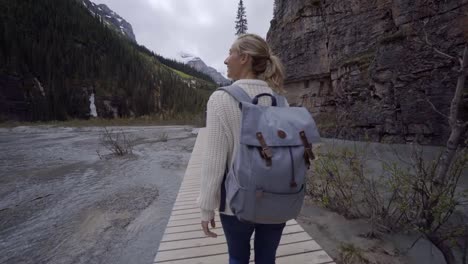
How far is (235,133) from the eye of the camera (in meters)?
1.21

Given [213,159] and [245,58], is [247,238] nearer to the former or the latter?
[213,159]

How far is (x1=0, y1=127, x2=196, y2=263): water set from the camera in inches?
139

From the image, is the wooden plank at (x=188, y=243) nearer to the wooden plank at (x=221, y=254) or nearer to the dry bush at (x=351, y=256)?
the wooden plank at (x=221, y=254)

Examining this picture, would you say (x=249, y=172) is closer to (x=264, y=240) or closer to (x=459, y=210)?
(x=264, y=240)

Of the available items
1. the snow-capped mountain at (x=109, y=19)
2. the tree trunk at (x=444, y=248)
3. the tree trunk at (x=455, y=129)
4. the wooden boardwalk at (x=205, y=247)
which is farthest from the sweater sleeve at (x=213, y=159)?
the snow-capped mountain at (x=109, y=19)

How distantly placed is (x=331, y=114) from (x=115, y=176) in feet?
43.9

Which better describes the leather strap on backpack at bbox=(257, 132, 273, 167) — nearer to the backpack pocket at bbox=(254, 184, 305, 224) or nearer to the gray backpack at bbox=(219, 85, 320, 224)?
the gray backpack at bbox=(219, 85, 320, 224)

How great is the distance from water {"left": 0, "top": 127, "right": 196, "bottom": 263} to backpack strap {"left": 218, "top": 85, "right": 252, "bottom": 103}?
2760 mm

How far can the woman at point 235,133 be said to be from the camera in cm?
120

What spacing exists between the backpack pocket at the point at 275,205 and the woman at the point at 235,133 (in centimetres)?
14

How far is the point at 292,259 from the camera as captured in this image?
2.40 metres

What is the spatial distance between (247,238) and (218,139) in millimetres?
468

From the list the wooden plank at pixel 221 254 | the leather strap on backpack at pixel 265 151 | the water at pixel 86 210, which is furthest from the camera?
the water at pixel 86 210

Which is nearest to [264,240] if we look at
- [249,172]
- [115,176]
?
[249,172]
